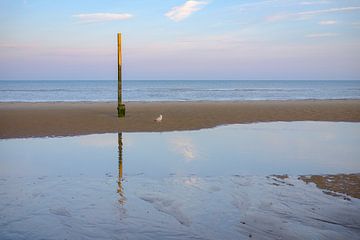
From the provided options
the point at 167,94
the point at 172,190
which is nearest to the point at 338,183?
the point at 172,190

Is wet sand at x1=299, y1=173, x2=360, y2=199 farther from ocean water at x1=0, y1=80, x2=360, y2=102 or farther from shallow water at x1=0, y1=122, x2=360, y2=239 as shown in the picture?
ocean water at x1=0, y1=80, x2=360, y2=102

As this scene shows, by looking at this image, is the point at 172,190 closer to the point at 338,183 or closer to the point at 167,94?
the point at 338,183

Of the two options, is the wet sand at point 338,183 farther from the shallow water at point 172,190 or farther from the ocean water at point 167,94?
the ocean water at point 167,94

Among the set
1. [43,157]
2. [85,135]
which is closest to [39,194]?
[43,157]

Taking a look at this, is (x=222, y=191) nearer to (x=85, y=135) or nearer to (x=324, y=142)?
(x=324, y=142)

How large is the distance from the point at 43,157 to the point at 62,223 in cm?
586

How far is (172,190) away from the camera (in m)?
8.34

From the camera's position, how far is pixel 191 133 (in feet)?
56.2

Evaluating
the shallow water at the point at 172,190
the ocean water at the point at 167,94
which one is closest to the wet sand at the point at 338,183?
the shallow water at the point at 172,190

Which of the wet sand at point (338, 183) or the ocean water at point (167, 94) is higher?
the wet sand at point (338, 183)

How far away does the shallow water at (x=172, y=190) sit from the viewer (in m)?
6.25

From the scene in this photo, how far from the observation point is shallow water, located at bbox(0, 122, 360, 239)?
6246mm

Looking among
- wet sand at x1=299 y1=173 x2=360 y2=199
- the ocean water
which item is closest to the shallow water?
wet sand at x1=299 y1=173 x2=360 y2=199

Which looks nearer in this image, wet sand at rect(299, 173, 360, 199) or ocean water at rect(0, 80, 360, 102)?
wet sand at rect(299, 173, 360, 199)
